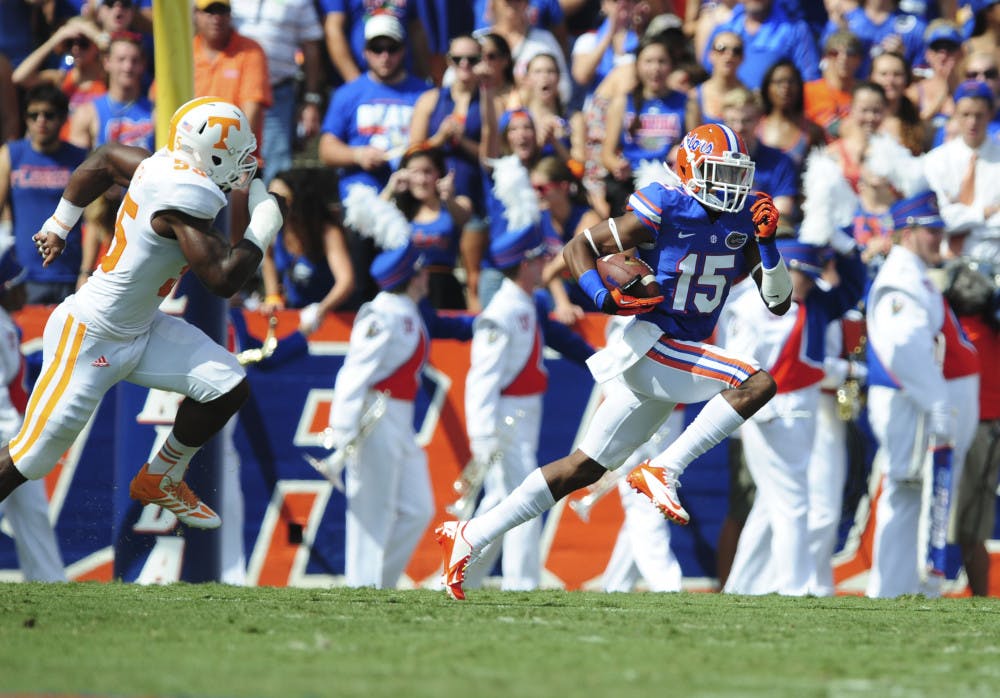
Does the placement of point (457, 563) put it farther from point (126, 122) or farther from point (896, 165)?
point (126, 122)

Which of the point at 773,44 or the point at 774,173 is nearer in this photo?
the point at 774,173

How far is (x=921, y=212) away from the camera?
10.3m

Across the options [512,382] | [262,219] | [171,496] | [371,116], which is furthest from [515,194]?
[171,496]

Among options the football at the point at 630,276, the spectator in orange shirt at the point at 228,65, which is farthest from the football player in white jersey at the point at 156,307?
the spectator in orange shirt at the point at 228,65

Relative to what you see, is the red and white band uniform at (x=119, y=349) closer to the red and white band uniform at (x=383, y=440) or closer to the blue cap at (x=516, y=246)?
the red and white band uniform at (x=383, y=440)

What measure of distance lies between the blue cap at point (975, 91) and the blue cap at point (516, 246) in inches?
119

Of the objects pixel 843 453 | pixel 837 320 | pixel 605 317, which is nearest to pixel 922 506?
pixel 843 453

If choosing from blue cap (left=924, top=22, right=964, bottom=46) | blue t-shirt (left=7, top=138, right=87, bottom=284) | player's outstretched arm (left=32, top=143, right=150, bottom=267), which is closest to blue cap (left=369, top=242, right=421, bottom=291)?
blue t-shirt (left=7, top=138, right=87, bottom=284)

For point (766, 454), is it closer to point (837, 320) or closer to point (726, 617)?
point (837, 320)

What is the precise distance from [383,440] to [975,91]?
4.50 meters

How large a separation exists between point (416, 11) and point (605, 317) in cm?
326

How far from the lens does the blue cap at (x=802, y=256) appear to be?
10445 millimetres

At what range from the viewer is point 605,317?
11070 millimetres

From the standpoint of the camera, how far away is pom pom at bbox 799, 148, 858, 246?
10.6 metres
